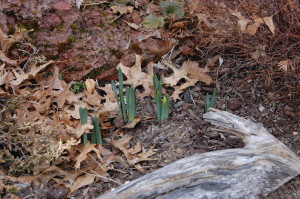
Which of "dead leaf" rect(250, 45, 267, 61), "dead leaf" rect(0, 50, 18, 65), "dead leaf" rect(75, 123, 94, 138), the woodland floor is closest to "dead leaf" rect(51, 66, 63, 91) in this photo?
the woodland floor

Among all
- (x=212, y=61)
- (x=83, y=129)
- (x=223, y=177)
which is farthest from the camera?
(x=212, y=61)

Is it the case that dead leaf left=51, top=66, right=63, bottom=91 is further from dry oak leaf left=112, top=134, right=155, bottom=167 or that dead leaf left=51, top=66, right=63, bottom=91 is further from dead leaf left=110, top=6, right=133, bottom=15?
dead leaf left=110, top=6, right=133, bottom=15

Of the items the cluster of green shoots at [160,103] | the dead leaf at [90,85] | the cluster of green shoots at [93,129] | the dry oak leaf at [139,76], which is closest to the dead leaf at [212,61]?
the dry oak leaf at [139,76]

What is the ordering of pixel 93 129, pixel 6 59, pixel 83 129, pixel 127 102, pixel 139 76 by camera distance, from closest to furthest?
pixel 83 129
pixel 93 129
pixel 127 102
pixel 6 59
pixel 139 76

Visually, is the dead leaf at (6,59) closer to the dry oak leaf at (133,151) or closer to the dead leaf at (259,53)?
the dry oak leaf at (133,151)

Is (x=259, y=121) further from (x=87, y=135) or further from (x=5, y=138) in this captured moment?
(x=5, y=138)

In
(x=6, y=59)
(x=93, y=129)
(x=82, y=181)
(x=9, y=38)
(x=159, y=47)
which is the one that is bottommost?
(x=82, y=181)

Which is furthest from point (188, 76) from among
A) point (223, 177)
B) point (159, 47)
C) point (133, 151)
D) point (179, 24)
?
point (223, 177)

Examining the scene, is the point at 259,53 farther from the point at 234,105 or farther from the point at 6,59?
the point at 6,59
